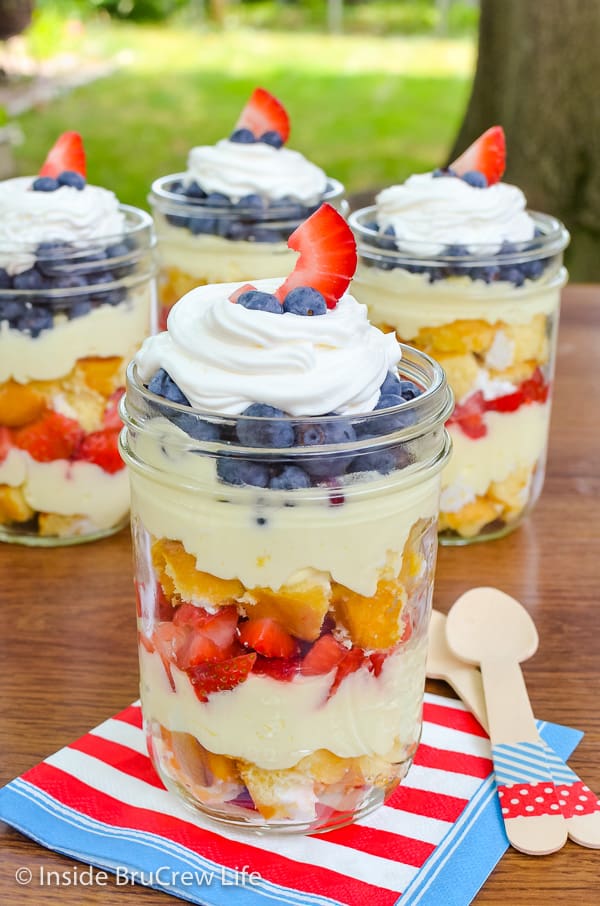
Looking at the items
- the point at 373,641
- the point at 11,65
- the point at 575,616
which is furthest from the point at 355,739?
the point at 11,65

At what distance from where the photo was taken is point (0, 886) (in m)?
0.96

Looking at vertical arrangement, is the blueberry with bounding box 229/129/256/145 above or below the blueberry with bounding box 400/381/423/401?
above

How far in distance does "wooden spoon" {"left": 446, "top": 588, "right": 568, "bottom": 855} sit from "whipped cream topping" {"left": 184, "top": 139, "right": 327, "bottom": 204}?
77 cm

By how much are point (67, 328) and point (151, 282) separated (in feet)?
0.58

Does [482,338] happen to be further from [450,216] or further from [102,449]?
[102,449]

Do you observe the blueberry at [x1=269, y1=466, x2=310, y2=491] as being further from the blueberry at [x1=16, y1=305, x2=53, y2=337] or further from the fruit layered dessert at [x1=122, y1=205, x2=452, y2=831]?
the blueberry at [x1=16, y1=305, x2=53, y2=337]

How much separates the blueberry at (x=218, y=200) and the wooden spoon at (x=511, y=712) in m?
0.78

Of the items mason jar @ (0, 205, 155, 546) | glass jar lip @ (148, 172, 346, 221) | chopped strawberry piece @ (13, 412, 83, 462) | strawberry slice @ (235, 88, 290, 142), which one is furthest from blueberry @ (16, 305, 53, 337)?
strawberry slice @ (235, 88, 290, 142)

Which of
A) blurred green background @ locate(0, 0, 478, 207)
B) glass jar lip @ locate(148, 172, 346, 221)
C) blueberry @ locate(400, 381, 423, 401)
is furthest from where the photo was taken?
blurred green background @ locate(0, 0, 478, 207)

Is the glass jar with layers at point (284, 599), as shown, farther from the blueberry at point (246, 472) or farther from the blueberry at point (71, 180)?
the blueberry at point (71, 180)

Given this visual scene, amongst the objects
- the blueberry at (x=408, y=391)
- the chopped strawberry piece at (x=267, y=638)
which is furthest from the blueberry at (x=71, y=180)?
the chopped strawberry piece at (x=267, y=638)

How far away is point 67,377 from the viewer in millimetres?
1571

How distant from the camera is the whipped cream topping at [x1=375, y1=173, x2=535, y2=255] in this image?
1.53 m

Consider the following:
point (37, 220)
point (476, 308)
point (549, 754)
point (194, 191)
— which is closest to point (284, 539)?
point (549, 754)
